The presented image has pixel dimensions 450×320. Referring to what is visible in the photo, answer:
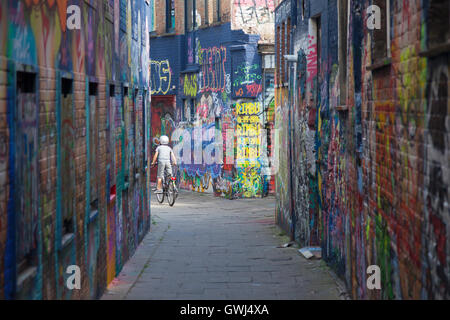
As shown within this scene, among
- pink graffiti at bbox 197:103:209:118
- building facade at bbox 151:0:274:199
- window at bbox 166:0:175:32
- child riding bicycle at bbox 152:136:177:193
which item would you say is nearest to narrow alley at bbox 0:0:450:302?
child riding bicycle at bbox 152:136:177:193

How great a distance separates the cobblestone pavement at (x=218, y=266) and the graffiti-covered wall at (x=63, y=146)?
557mm

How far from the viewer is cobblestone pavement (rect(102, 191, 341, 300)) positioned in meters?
10.2

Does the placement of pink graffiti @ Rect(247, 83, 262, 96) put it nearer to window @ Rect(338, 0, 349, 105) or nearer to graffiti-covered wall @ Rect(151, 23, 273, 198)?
graffiti-covered wall @ Rect(151, 23, 273, 198)

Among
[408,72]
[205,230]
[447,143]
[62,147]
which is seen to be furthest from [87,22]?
[205,230]

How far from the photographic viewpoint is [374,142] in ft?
25.7

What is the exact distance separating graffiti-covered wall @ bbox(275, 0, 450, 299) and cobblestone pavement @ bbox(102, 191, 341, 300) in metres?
0.56

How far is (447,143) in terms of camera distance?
16.2 feet

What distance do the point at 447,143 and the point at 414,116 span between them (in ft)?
3.28

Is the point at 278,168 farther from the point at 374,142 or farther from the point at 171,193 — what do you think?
the point at 374,142

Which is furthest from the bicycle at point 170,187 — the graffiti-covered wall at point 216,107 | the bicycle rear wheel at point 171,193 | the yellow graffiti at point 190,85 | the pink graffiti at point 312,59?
the pink graffiti at point 312,59

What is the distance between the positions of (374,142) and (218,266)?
16.9 ft

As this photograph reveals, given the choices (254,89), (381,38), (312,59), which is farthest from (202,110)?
(381,38)

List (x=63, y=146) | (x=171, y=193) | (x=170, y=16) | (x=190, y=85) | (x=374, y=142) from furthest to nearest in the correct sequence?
1. (x=170, y=16)
2. (x=190, y=85)
3. (x=171, y=193)
4. (x=374, y=142)
5. (x=63, y=146)
